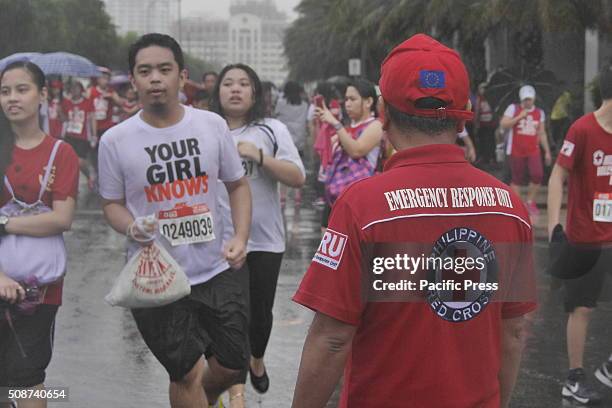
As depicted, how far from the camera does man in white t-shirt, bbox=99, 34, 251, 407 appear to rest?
195 inches

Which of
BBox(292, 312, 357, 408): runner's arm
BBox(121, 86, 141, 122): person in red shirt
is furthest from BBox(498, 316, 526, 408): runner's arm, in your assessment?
BBox(121, 86, 141, 122): person in red shirt

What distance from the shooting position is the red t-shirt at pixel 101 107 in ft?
69.9

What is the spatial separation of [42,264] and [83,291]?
5.29 metres

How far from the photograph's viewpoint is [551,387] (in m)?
6.65

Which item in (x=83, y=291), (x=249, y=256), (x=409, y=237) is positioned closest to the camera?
(x=409, y=237)

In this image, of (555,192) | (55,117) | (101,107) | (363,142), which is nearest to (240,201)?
(555,192)

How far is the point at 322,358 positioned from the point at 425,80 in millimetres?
728

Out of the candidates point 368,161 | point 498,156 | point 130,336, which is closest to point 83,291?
point 130,336

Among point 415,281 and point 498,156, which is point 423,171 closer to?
point 415,281

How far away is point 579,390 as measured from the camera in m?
6.34

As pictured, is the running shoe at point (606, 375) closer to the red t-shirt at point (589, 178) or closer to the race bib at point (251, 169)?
the red t-shirt at point (589, 178)

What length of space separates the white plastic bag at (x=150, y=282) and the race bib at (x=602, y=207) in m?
2.50

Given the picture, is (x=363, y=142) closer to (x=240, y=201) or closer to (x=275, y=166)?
(x=275, y=166)

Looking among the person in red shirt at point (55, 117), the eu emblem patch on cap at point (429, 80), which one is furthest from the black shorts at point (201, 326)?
the person in red shirt at point (55, 117)
